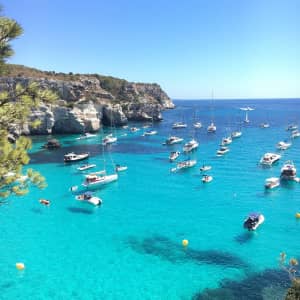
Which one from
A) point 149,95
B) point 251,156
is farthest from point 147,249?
point 149,95

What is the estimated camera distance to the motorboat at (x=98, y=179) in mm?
47834

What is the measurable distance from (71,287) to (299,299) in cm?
1632

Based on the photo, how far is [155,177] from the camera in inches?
2101

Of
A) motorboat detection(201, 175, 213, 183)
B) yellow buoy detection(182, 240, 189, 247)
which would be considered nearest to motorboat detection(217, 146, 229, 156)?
motorboat detection(201, 175, 213, 183)

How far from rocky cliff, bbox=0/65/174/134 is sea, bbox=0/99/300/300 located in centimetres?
3708

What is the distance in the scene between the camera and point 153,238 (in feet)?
102

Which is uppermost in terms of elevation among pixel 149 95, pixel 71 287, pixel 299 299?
pixel 149 95

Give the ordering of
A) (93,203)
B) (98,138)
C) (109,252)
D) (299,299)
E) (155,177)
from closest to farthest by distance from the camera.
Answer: (299,299), (109,252), (93,203), (155,177), (98,138)

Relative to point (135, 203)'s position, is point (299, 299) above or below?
above

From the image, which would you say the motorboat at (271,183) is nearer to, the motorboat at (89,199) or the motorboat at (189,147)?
the motorboat at (89,199)

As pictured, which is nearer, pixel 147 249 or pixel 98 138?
pixel 147 249

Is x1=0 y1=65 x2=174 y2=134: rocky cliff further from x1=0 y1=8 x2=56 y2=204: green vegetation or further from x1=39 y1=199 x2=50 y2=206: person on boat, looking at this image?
x1=0 y1=8 x2=56 y2=204: green vegetation

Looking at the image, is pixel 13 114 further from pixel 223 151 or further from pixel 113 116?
pixel 113 116

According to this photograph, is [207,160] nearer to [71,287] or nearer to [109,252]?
[109,252]
